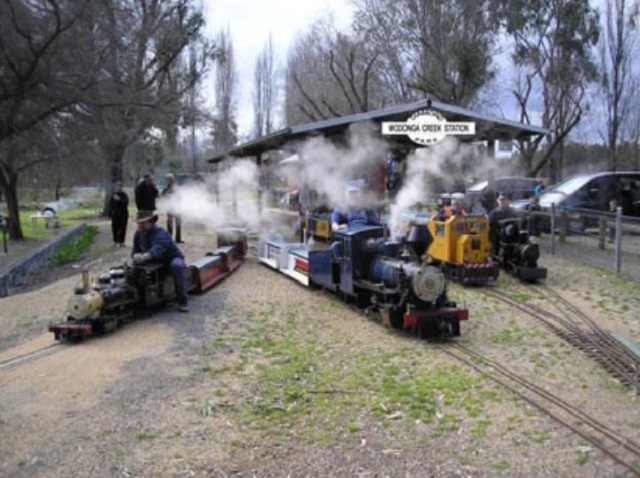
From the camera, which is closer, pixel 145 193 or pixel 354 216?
pixel 354 216

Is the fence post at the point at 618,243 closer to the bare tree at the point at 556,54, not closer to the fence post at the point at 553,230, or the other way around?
the fence post at the point at 553,230

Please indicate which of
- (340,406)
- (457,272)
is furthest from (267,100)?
(340,406)

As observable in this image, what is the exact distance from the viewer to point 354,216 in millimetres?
9930

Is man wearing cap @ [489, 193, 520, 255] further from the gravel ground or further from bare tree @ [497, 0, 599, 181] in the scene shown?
bare tree @ [497, 0, 599, 181]

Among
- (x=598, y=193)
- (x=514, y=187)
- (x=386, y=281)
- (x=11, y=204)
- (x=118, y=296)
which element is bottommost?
(x=118, y=296)

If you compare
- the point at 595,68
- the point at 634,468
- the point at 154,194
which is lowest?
the point at 634,468

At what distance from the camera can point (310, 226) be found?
15.9m

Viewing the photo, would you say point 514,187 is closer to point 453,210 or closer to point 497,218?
point 497,218

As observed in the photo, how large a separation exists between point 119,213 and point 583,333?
37.8ft

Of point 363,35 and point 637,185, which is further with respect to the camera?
point 363,35

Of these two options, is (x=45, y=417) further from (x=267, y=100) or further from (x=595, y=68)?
(x=267, y=100)

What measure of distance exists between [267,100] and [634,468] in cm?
5578

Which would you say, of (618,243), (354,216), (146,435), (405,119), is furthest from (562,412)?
(405,119)

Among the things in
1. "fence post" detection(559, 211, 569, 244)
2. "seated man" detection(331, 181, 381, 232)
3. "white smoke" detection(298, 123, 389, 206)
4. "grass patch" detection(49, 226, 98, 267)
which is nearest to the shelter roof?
"white smoke" detection(298, 123, 389, 206)
